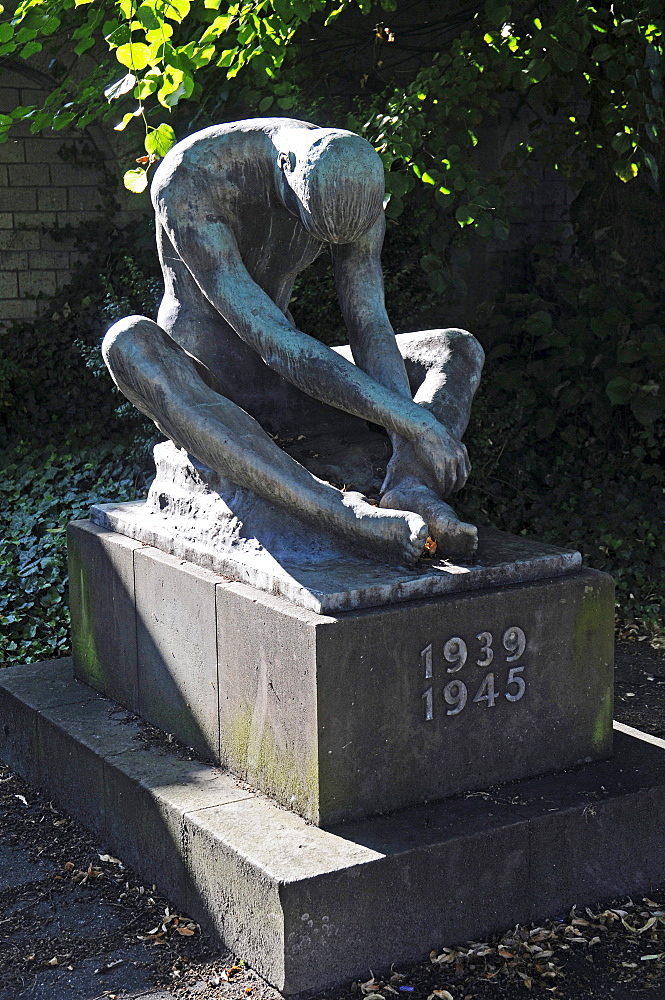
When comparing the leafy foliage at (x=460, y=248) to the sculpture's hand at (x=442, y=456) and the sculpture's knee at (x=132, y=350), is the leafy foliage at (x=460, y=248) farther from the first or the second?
the sculpture's hand at (x=442, y=456)

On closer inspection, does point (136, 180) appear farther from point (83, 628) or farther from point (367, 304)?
point (83, 628)

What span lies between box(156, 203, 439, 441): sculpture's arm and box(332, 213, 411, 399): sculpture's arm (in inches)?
6.7

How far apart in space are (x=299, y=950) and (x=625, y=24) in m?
5.03

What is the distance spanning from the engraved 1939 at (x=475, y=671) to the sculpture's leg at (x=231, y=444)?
0.27 m

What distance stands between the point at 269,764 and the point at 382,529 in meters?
0.68

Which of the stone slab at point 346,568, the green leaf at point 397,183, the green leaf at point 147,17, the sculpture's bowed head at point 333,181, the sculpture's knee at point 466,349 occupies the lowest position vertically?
the stone slab at point 346,568

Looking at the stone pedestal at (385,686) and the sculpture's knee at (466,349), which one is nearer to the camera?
the stone pedestal at (385,686)

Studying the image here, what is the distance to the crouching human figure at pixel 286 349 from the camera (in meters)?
3.21

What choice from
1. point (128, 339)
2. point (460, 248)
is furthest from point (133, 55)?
point (460, 248)

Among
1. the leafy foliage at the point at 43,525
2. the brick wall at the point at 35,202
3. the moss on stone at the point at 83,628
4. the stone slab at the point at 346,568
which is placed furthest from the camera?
the brick wall at the point at 35,202

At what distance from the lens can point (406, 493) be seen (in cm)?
321

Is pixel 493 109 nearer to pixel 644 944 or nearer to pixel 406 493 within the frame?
pixel 406 493

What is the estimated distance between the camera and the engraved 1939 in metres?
3.00

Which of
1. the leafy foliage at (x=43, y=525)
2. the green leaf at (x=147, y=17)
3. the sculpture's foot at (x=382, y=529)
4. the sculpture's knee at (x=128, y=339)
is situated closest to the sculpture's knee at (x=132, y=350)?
the sculpture's knee at (x=128, y=339)
